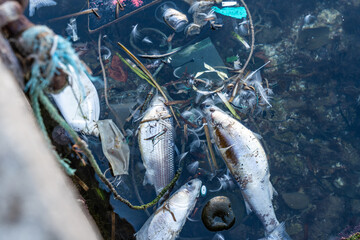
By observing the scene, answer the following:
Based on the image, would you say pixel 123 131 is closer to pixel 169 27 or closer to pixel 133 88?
pixel 133 88

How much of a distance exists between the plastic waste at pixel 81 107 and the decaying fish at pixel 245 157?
1964 mm

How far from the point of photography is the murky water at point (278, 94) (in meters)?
4.86

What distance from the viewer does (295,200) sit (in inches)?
200

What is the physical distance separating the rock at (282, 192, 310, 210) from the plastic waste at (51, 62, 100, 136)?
3.89m

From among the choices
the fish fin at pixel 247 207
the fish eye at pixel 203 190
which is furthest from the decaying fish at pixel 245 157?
the fish eye at pixel 203 190

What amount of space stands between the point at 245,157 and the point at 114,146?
2.24 m

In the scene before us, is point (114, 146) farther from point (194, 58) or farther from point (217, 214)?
point (194, 58)

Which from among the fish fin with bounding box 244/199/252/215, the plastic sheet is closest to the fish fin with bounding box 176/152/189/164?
the fish fin with bounding box 244/199/252/215

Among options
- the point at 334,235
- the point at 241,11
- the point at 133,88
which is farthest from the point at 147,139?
the point at 334,235

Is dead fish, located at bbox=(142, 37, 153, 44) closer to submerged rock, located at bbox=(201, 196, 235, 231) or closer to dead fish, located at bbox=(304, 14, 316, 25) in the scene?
submerged rock, located at bbox=(201, 196, 235, 231)

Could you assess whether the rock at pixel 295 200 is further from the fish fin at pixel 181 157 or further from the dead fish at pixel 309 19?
the dead fish at pixel 309 19

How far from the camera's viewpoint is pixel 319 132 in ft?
17.3

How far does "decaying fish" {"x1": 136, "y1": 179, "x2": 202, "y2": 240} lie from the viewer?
4.07 m

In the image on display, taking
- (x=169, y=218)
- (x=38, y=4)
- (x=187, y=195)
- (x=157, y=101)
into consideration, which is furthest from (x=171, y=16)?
(x=169, y=218)
